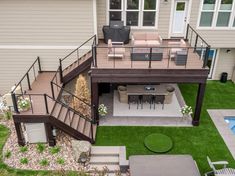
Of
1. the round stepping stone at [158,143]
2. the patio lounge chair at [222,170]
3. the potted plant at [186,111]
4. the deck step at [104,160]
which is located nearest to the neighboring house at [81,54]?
the potted plant at [186,111]

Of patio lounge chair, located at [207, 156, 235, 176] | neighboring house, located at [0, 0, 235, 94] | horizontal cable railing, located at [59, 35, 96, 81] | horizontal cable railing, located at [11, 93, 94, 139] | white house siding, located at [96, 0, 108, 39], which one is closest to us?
patio lounge chair, located at [207, 156, 235, 176]

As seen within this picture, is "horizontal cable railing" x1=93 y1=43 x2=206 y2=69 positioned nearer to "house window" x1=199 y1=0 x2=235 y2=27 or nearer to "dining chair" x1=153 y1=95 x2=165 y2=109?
"dining chair" x1=153 y1=95 x2=165 y2=109

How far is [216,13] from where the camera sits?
14.7 meters

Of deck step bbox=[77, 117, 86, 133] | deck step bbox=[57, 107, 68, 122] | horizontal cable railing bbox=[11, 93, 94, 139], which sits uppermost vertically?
horizontal cable railing bbox=[11, 93, 94, 139]

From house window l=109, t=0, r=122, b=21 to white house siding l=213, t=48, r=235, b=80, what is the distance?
6.93 metres

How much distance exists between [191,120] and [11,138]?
866 centimetres

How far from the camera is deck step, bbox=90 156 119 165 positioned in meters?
10.6

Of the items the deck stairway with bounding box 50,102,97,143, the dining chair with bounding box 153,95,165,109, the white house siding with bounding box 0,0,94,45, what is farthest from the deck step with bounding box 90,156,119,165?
the white house siding with bounding box 0,0,94,45

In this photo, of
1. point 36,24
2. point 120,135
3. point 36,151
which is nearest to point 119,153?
point 120,135

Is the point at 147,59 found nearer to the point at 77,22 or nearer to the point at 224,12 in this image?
the point at 77,22

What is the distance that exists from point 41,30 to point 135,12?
5.08 meters

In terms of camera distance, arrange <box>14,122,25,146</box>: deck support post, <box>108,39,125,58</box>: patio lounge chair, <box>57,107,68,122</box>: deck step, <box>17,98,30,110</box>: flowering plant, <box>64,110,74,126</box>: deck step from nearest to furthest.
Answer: <box>17,98,30,110</box>: flowering plant < <box>14,122,25,146</box>: deck support post < <box>57,107,68,122</box>: deck step < <box>64,110,74,126</box>: deck step < <box>108,39,125,58</box>: patio lounge chair

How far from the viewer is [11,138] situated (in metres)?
12.0

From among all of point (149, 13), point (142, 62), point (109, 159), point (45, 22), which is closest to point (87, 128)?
point (109, 159)
